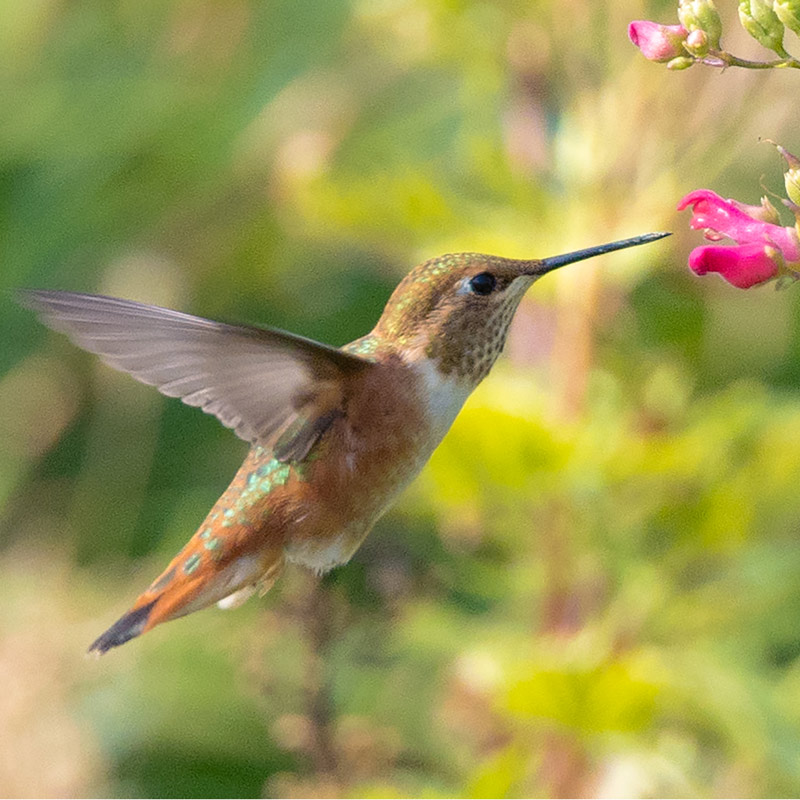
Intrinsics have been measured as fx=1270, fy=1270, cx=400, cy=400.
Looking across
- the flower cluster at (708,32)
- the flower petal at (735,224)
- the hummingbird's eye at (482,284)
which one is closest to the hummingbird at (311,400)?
the hummingbird's eye at (482,284)

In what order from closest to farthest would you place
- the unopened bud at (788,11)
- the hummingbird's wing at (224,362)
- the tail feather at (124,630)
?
the unopened bud at (788,11), the hummingbird's wing at (224,362), the tail feather at (124,630)

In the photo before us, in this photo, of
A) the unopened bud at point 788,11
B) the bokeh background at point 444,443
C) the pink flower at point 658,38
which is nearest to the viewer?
the unopened bud at point 788,11

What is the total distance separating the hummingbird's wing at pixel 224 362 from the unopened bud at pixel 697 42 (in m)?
0.47

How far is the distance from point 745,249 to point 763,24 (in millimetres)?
188

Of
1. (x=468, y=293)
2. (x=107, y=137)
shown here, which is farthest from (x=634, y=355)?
(x=107, y=137)

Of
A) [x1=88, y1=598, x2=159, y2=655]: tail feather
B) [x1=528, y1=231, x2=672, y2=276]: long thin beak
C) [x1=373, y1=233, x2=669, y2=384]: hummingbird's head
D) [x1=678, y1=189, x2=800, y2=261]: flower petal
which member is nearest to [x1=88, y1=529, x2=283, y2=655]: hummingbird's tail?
[x1=88, y1=598, x2=159, y2=655]: tail feather

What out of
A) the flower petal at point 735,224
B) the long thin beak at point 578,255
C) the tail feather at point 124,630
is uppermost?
the flower petal at point 735,224

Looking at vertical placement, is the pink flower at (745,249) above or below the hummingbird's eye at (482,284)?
above

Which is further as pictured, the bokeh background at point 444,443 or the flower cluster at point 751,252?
the bokeh background at point 444,443

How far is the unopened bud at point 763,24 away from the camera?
104 centimetres

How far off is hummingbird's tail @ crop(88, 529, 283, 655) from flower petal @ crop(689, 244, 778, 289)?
29.1 inches

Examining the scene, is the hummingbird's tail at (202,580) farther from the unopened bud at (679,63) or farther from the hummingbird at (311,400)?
the unopened bud at (679,63)

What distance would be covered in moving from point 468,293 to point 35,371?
7.12 ft

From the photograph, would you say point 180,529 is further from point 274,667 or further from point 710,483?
point 710,483
